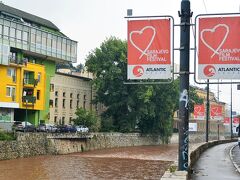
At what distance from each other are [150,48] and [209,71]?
172cm

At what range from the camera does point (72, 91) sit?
91625 mm

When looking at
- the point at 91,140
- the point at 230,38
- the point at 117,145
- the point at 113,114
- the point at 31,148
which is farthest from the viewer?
the point at 113,114

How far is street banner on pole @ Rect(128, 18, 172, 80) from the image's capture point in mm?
12867

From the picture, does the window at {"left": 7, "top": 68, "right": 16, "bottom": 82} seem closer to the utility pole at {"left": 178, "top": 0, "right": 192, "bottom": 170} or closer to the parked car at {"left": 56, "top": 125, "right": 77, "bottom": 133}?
the parked car at {"left": 56, "top": 125, "right": 77, "bottom": 133}

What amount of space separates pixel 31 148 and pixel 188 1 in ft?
137

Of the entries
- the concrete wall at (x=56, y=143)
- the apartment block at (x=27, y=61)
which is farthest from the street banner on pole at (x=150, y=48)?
the apartment block at (x=27, y=61)

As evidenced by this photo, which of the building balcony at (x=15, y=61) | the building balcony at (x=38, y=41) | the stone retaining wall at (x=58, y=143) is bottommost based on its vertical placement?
the stone retaining wall at (x=58, y=143)

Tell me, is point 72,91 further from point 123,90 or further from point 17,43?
point 17,43

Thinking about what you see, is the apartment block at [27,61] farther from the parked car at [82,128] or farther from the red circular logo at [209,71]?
the red circular logo at [209,71]

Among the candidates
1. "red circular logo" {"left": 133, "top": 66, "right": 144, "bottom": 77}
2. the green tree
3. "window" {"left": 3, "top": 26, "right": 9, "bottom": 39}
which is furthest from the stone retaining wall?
"red circular logo" {"left": 133, "top": 66, "right": 144, "bottom": 77}

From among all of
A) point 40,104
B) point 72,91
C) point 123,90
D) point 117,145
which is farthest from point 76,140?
point 72,91

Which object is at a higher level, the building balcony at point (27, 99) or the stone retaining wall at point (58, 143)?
the building balcony at point (27, 99)

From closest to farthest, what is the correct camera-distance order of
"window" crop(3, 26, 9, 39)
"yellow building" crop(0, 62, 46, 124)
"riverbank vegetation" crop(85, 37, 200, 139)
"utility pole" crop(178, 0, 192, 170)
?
"utility pole" crop(178, 0, 192, 170)
"window" crop(3, 26, 9, 39)
"yellow building" crop(0, 62, 46, 124)
"riverbank vegetation" crop(85, 37, 200, 139)

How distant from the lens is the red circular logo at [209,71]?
1284 centimetres
